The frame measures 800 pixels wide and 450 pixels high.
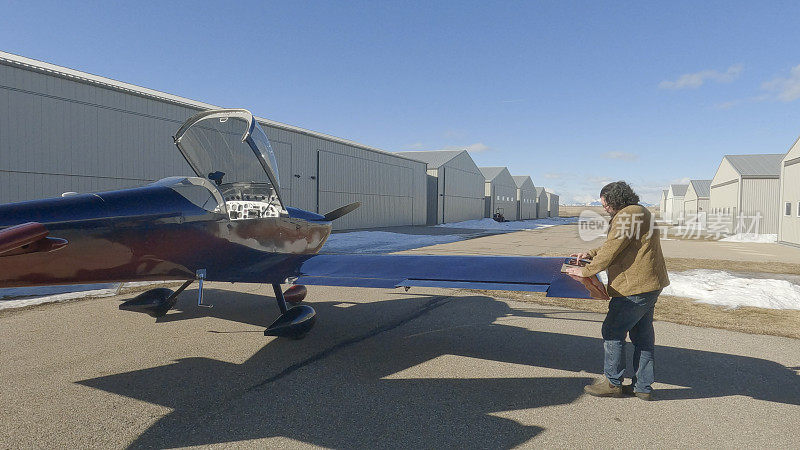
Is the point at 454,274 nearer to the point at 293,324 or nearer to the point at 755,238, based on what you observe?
the point at 293,324

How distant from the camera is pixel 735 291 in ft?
27.5

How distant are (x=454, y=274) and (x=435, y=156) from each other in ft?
126

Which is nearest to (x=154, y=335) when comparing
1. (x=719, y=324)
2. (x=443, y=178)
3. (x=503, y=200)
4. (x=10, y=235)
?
(x=10, y=235)

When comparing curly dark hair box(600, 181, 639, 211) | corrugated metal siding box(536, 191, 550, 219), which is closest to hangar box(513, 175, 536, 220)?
corrugated metal siding box(536, 191, 550, 219)

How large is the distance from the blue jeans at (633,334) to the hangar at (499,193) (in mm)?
49541

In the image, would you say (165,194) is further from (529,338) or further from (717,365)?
(717,365)

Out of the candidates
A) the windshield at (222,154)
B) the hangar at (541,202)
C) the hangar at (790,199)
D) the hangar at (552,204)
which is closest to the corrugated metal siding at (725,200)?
the hangar at (790,199)

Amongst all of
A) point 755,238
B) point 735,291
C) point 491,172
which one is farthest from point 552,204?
point 735,291

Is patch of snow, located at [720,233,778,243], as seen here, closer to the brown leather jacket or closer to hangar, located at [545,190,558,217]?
the brown leather jacket

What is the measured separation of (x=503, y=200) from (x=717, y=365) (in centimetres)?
5332

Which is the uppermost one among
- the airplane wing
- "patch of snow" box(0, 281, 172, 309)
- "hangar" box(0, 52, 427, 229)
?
"hangar" box(0, 52, 427, 229)

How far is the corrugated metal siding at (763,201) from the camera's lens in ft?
94.1

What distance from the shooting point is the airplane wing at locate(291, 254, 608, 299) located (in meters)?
3.85

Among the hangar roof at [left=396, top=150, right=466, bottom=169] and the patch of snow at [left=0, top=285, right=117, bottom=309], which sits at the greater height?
the hangar roof at [left=396, top=150, right=466, bottom=169]
